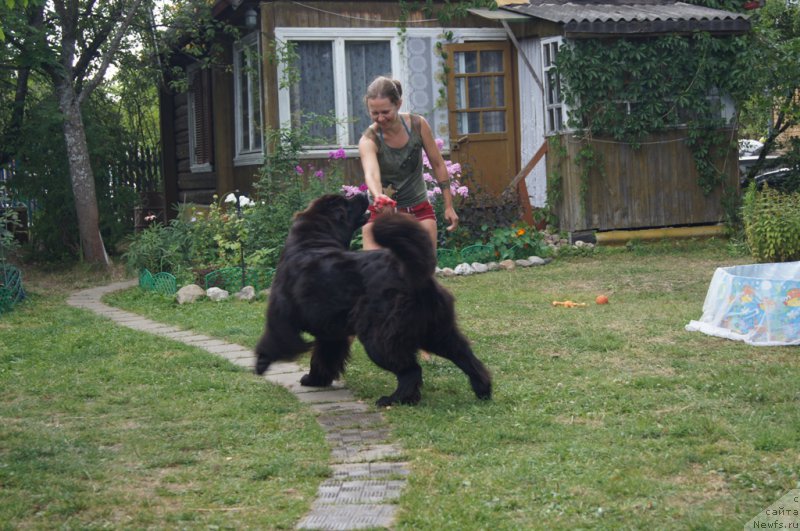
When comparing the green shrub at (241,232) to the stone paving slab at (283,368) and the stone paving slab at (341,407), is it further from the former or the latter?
the stone paving slab at (341,407)

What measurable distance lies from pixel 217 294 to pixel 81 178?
4.74 meters

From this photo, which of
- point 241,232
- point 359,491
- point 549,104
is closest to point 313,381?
point 359,491

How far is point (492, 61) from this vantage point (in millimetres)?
13836

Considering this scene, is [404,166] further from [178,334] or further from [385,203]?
[178,334]

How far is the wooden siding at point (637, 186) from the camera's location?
1270 cm

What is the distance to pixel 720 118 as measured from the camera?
13.1 m

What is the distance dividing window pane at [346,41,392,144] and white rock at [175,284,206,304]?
420cm

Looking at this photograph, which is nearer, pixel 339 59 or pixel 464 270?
pixel 464 270

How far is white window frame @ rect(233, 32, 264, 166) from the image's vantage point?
43.1 feet

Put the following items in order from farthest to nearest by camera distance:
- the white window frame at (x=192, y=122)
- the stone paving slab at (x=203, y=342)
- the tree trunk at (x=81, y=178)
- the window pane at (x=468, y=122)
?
the white window frame at (x=192, y=122)
the window pane at (x=468, y=122)
the tree trunk at (x=81, y=178)
the stone paving slab at (x=203, y=342)

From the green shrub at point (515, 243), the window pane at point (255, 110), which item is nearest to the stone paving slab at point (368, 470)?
the green shrub at point (515, 243)

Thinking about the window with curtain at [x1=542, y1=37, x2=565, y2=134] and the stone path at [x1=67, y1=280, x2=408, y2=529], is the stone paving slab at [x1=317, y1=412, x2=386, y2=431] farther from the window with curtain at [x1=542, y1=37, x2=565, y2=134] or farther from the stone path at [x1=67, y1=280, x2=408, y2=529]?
the window with curtain at [x1=542, y1=37, x2=565, y2=134]

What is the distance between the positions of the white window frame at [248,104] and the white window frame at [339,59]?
0.47 meters

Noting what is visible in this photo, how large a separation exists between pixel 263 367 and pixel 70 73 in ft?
29.3
